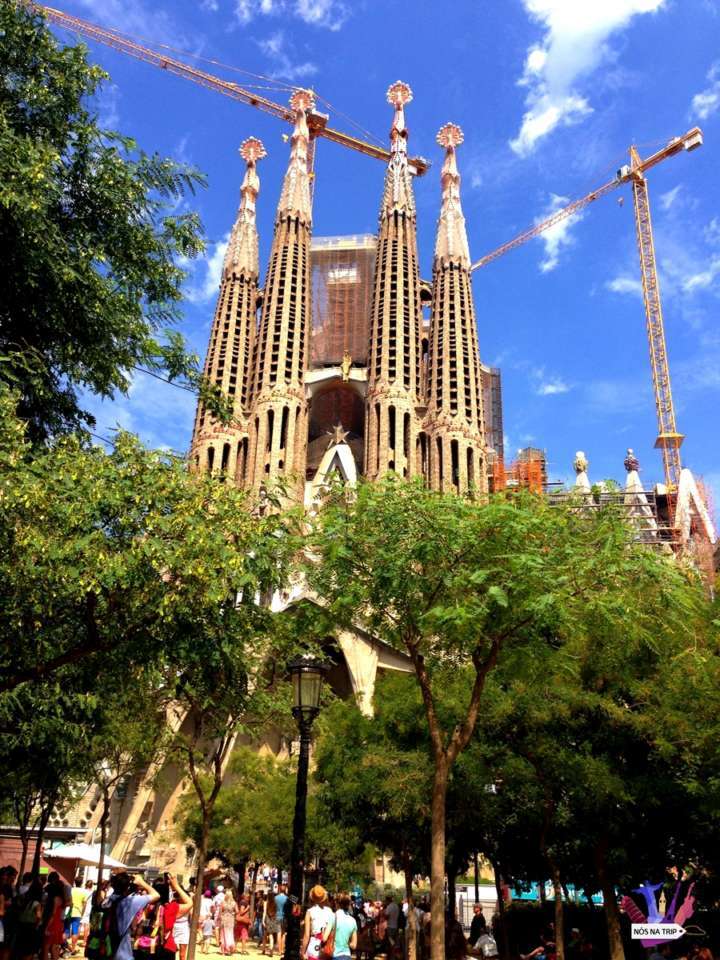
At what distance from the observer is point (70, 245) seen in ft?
32.8

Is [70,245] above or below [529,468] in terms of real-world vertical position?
below

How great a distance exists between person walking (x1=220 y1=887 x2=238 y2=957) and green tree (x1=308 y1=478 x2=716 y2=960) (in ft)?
29.3

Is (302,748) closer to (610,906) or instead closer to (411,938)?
(610,906)

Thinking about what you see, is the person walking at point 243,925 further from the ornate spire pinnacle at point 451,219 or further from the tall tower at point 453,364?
the ornate spire pinnacle at point 451,219

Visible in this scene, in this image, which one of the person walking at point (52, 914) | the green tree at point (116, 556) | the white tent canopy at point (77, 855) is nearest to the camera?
the green tree at point (116, 556)

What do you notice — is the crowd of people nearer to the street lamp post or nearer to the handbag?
the handbag

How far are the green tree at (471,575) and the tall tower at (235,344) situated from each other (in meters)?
38.5

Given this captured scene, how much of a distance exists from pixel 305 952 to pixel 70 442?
562 cm

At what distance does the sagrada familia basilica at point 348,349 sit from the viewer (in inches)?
2012

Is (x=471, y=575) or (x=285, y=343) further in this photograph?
(x=285, y=343)

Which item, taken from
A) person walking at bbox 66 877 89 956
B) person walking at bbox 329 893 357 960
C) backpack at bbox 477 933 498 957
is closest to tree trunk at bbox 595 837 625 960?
backpack at bbox 477 933 498 957

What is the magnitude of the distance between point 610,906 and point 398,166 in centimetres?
5670

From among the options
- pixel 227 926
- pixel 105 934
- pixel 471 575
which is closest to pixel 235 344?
pixel 227 926

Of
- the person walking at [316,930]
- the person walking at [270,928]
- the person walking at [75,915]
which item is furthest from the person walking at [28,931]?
the person walking at [270,928]
